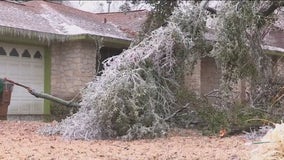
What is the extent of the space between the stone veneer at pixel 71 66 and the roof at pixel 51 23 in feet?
1.63

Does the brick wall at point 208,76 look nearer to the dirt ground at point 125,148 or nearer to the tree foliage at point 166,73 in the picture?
the tree foliage at point 166,73

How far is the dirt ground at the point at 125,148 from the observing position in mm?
6496

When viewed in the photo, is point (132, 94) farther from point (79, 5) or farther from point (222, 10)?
point (79, 5)

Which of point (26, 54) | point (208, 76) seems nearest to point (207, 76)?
point (208, 76)

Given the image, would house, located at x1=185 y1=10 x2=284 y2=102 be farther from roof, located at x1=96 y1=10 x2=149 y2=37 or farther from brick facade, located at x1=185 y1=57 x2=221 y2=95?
roof, located at x1=96 y1=10 x2=149 y2=37

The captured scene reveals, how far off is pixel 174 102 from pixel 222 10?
6.96 ft

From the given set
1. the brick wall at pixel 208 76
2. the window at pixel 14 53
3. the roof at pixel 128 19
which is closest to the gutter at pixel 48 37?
the window at pixel 14 53

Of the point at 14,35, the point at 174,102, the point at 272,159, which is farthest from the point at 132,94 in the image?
the point at 14,35

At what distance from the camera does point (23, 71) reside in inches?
535

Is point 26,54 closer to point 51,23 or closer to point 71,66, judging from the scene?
point 51,23

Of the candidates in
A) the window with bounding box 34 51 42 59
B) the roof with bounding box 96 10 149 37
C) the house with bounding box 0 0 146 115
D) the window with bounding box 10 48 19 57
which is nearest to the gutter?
the house with bounding box 0 0 146 115

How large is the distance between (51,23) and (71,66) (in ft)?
4.51

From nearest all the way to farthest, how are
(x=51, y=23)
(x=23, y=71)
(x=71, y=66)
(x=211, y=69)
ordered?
(x=23, y=71) < (x=71, y=66) < (x=51, y=23) < (x=211, y=69)

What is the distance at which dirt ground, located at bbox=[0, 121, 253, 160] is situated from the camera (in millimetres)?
6496
